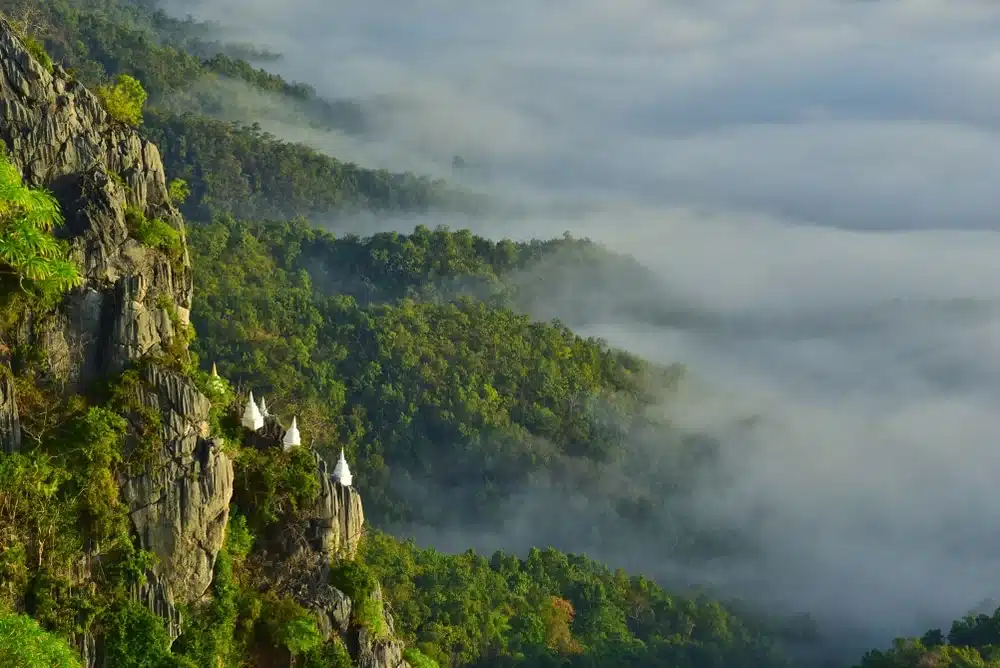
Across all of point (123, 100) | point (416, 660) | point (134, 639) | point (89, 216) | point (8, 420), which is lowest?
point (134, 639)

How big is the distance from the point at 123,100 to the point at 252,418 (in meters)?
8.02

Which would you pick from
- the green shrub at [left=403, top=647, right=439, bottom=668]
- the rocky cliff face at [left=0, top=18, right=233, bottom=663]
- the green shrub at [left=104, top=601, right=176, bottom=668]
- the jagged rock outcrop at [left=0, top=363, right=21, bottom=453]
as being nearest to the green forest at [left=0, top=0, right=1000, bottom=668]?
the green shrub at [left=104, top=601, right=176, bottom=668]

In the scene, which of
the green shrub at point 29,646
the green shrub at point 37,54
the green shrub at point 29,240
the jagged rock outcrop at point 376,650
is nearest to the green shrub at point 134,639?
the green shrub at point 29,646

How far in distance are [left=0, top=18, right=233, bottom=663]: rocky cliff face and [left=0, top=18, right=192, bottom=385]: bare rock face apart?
2 cm

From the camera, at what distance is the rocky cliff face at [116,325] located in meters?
22.5

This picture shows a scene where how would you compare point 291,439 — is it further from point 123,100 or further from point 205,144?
point 205,144

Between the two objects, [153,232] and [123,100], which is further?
[123,100]

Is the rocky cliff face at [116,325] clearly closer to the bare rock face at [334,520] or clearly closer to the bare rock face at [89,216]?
the bare rock face at [89,216]

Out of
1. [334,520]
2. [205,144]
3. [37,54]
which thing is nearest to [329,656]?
[334,520]

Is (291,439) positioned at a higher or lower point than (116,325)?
lower

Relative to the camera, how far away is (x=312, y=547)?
84.3 ft

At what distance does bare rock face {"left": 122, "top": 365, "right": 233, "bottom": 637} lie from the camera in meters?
22.5

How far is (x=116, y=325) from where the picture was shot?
22906 millimetres

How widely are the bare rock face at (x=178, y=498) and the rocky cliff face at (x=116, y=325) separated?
19mm
